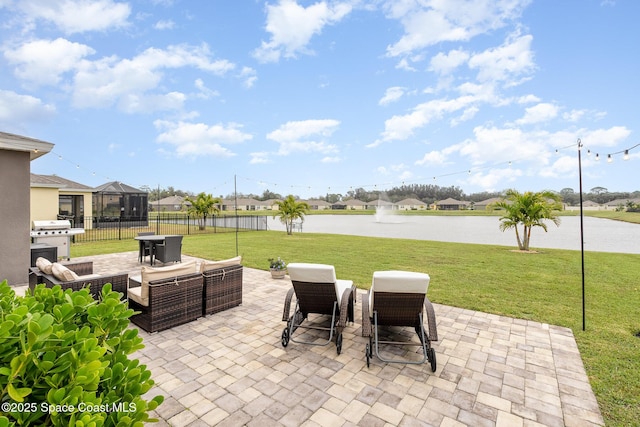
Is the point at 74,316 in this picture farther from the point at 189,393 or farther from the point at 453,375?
the point at 453,375

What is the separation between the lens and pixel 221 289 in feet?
15.1

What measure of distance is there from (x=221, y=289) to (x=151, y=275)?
1.09 meters

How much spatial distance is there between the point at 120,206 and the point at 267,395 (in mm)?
22693

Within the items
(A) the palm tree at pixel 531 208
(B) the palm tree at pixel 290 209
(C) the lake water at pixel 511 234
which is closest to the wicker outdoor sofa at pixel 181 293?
(A) the palm tree at pixel 531 208

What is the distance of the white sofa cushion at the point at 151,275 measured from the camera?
382 centimetres

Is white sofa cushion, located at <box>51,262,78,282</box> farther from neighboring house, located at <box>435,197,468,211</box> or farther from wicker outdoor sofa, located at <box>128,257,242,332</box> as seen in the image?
neighboring house, located at <box>435,197,468,211</box>

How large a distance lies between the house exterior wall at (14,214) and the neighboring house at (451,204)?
75.9 meters

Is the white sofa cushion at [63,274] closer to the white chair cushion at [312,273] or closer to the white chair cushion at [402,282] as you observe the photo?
the white chair cushion at [312,273]

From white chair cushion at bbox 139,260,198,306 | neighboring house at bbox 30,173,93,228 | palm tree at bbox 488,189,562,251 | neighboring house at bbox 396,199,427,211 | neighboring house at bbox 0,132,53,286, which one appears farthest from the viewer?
neighboring house at bbox 396,199,427,211

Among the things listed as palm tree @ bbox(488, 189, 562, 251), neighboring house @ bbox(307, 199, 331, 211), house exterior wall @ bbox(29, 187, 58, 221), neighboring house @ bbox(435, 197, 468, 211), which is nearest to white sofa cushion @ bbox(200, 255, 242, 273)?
palm tree @ bbox(488, 189, 562, 251)

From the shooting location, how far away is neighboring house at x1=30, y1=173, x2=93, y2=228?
15082 mm

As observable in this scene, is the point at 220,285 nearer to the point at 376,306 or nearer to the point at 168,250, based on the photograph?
the point at 376,306

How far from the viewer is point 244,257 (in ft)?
31.0

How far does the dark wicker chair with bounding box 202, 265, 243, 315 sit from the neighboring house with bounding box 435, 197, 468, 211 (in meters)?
74.9
